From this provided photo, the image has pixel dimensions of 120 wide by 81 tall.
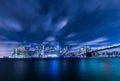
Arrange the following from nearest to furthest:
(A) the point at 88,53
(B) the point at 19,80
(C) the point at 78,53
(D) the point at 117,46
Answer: (B) the point at 19,80, (D) the point at 117,46, (A) the point at 88,53, (C) the point at 78,53

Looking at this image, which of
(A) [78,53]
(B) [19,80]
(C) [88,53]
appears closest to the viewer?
(B) [19,80]

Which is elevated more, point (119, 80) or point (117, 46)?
point (117, 46)

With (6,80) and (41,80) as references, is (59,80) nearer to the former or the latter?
(41,80)

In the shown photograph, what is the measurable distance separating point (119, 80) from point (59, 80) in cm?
1135

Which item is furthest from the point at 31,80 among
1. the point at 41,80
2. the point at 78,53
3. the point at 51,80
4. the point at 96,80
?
the point at 78,53

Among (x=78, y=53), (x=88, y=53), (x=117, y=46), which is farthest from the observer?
(x=78, y=53)

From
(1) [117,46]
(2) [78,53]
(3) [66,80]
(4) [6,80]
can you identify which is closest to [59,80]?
(3) [66,80]

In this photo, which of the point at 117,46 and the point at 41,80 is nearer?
the point at 41,80

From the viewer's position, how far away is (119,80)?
104ft

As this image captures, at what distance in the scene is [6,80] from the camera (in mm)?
31312

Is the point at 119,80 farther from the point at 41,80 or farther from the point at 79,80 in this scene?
the point at 41,80

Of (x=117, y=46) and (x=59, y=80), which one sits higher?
(x=117, y=46)

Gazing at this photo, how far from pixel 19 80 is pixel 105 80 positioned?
1599cm

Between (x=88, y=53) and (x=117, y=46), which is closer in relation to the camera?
(x=117, y=46)
